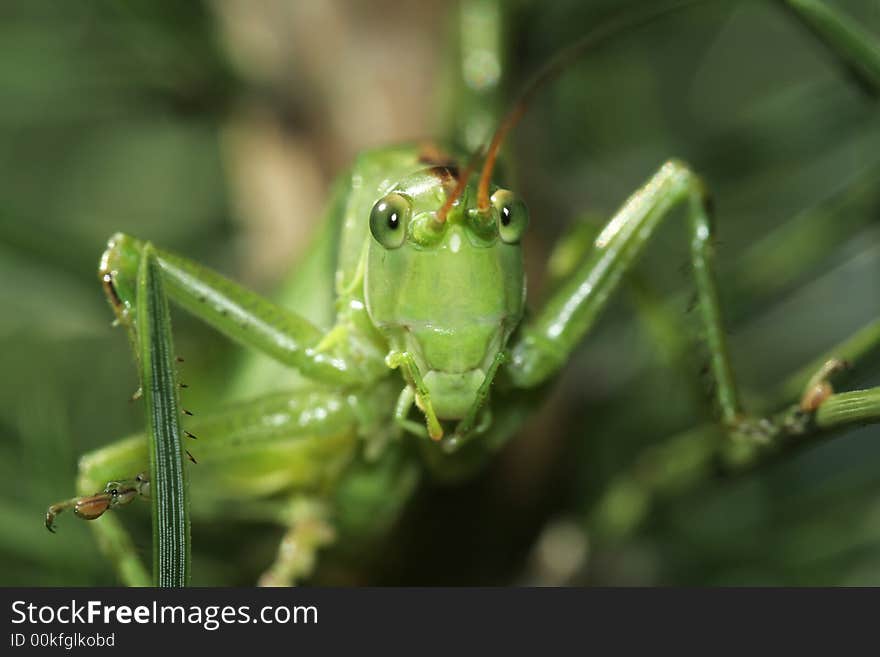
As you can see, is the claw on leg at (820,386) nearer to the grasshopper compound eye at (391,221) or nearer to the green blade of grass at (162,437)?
the grasshopper compound eye at (391,221)

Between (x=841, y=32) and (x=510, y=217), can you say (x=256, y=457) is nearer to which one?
(x=510, y=217)

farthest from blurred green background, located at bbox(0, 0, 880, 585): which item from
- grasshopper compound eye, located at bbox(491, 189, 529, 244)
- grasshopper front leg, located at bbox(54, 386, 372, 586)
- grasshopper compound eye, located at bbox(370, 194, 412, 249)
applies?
grasshopper compound eye, located at bbox(370, 194, 412, 249)

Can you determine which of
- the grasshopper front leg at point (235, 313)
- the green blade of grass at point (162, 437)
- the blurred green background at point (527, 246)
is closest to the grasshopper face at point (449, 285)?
the grasshopper front leg at point (235, 313)

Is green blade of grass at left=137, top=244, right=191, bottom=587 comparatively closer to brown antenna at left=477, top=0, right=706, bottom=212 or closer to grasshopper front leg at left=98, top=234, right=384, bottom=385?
grasshopper front leg at left=98, top=234, right=384, bottom=385

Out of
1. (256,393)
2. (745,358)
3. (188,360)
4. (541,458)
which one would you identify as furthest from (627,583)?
(188,360)

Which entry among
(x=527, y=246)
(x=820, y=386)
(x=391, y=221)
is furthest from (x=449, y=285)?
(x=527, y=246)

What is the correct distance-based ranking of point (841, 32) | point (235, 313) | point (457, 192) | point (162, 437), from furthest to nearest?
point (235, 313) < point (457, 192) < point (841, 32) < point (162, 437)
